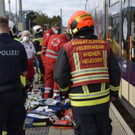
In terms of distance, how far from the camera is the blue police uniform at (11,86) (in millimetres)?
3064

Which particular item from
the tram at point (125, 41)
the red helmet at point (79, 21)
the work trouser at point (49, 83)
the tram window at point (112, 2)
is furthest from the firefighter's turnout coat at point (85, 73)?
the tram window at point (112, 2)

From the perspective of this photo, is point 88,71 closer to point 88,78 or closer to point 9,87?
point 88,78

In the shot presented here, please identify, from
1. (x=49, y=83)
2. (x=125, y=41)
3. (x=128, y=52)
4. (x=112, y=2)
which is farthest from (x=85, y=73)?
(x=112, y=2)

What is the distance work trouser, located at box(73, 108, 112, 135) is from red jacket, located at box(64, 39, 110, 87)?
387mm

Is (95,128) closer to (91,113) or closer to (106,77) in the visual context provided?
(91,113)

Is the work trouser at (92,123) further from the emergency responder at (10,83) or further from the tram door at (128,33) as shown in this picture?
the tram door at (128,33)

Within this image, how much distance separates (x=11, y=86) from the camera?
313 cm

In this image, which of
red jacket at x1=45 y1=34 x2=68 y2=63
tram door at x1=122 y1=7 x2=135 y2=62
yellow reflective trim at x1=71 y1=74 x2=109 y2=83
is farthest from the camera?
red jacket at x1=45 y1=34 x2=68 y2=63

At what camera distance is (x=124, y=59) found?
5.53 metres

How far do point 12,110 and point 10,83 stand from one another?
367 mm

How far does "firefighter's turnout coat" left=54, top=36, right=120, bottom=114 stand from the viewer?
9.44 ft

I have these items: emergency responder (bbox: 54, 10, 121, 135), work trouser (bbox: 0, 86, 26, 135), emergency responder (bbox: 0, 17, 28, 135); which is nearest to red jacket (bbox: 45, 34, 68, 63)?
emergency responder (bbox: 0, 17, 28, 135)

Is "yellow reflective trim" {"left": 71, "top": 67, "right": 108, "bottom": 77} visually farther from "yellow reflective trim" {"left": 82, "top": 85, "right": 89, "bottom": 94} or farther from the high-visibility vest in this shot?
"yellow reflective trim" {"left": 82, "top": 85, "right": 89, "bottom": 94}

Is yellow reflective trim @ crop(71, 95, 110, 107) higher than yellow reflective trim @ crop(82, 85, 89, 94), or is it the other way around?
yellow reflective trim @ crop(82, 85, 89, 94)
